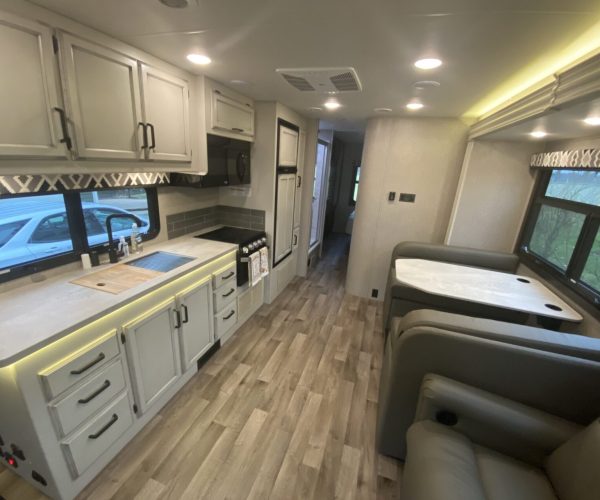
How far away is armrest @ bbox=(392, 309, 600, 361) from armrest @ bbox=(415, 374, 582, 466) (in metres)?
0.27

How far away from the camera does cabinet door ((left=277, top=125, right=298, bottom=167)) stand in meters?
2.96

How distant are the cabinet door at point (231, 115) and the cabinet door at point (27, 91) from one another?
3.59 feet

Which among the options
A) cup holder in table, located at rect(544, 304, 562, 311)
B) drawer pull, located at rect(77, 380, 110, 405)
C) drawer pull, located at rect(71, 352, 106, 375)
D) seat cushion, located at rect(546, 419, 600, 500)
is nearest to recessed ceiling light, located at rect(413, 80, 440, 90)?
cup holder in table, located at rect(544, 304, 562, 311)

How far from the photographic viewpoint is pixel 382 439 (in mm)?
1672

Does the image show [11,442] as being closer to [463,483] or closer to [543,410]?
[463,483]

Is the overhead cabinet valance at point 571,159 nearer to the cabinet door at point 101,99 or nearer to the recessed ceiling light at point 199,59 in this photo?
the recessed ceiling light at point 199,59

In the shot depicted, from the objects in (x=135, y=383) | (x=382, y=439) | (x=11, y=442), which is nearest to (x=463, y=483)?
(x=382, y=439)

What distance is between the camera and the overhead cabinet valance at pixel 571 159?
5.86ft

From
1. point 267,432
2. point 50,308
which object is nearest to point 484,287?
point 267,432

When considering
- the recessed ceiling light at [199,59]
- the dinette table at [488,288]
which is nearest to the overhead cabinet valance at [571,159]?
the dinette table at [488,288]

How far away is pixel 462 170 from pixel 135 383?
11.6 feet

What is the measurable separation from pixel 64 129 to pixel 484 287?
116 inches

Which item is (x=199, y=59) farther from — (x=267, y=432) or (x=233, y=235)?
(x=267, y=432)

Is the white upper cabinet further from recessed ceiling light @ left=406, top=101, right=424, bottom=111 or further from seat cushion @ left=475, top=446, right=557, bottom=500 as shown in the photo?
seat cushion @ left=475, top=446, right=557, bottom=500
